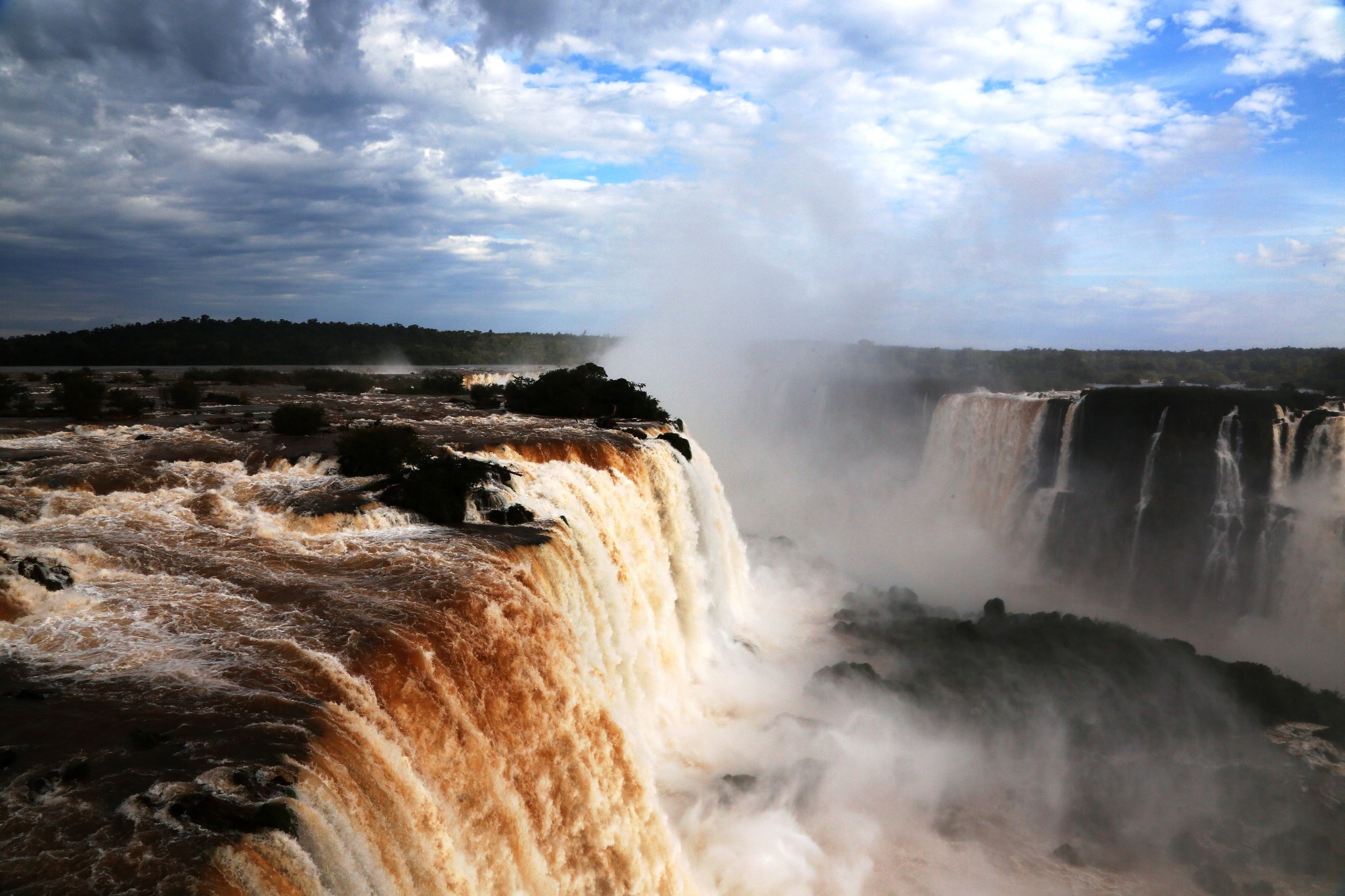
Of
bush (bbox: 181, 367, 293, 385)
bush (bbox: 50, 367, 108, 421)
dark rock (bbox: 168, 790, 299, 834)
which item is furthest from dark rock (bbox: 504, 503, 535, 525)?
bush (bbox: 181, 367, 293, 385)

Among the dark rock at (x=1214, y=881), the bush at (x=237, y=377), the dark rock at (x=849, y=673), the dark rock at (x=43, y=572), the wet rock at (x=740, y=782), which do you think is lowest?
the dark rock at (x=1214, y=881)

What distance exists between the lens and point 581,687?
332 inches

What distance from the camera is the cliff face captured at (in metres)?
4.35

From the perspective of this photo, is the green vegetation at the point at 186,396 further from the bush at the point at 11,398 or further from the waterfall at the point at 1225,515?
the waterfall at the point at 1225,515

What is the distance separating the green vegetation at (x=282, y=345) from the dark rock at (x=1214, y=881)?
122 ft

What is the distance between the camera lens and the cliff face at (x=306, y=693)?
435cm

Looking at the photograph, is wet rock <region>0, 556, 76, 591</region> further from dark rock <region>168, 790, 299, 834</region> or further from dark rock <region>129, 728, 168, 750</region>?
dark rock <region>168, 790, 299, 834</region>

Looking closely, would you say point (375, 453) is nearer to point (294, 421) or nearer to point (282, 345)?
point (294, 421)

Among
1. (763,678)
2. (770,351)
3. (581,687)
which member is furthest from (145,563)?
(770,351)

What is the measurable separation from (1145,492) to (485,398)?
23.7 metres

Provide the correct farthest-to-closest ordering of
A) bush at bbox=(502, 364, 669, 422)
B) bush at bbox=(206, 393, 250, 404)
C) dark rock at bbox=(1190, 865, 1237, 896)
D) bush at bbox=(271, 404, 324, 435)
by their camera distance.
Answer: bush at bbox=(502, 364, 669, 422) < bush at bbox=(206, 393, 250, 404) < bush at bbox=(271, 404, 324, 435) < dark rock at bbox=(1190, 865, 1237, 896)

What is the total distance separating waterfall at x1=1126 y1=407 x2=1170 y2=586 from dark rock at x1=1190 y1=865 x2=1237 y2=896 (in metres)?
16.3

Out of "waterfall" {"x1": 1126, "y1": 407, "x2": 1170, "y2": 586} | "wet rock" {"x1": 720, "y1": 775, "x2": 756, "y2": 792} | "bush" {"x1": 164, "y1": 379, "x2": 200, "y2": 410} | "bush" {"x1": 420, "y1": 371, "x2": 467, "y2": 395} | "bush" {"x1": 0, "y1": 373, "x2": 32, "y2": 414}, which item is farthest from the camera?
"bush" {"x1": 420, "y1": 371, "x2": 467, "y2": 395}

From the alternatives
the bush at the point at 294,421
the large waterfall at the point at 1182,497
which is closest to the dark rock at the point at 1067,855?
the large waterfall at the point at 1182,497
